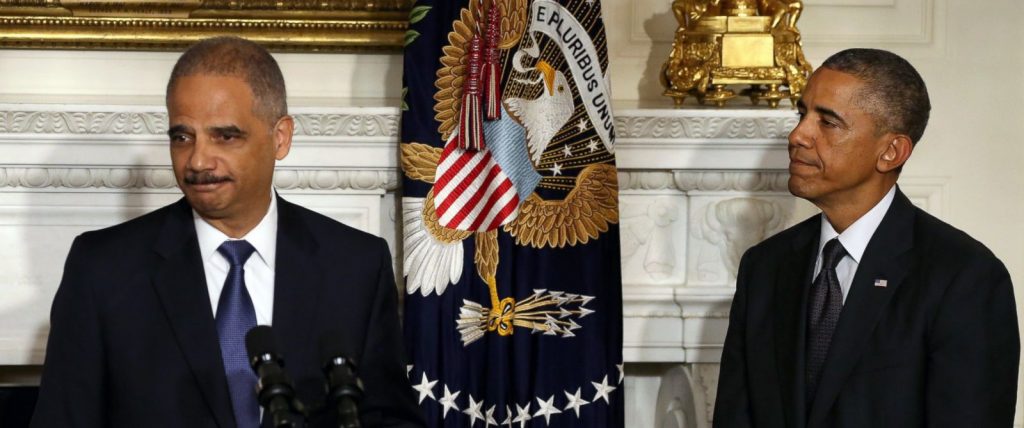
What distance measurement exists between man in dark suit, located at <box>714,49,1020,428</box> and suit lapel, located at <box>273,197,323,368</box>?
40.7 inches

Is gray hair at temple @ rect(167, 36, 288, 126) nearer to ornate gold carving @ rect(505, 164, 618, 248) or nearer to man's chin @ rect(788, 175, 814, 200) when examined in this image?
man's chin @ rect(788, 175, 814, 200)

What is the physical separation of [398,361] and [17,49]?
212 cm

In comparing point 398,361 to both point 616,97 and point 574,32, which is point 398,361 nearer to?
point 574,32

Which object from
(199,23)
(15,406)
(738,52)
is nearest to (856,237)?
(738,52)

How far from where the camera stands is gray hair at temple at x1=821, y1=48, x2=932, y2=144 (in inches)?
107

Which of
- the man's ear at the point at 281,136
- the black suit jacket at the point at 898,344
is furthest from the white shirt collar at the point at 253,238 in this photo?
the black suit jacket at the point at 898,344

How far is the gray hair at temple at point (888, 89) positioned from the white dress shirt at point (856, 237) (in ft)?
0.54

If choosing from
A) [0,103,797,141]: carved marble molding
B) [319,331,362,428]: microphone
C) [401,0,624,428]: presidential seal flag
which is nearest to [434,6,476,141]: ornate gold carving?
[401,0,624,428]: presidential seal flag

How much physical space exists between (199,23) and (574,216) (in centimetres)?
131

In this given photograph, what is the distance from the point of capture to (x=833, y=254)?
9.10ft

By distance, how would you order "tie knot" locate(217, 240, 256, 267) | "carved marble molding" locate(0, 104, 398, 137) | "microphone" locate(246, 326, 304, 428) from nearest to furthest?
"microphone" locate(246, 326, 304, 428) < "tie knot" locate(217, 240, 256, 267) < "carved marble molding" locate(0, 104, 398, 137)

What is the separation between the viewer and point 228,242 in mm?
2338

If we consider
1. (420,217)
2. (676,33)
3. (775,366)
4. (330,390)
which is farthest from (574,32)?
(330,390)

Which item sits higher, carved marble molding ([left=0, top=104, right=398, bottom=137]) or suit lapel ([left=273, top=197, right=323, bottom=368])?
carved marble molding ([left=0, top=104, right=398, bottom=137])
